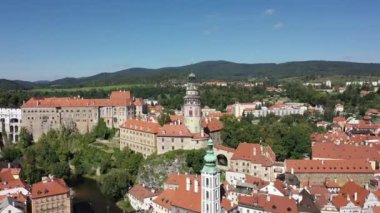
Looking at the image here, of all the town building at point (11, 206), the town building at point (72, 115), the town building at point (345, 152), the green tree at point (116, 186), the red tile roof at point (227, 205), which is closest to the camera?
the town building at point (11, 206)

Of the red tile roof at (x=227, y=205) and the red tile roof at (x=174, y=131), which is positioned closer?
the red tile roof at (x=227, y=205)

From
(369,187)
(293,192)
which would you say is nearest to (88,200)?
(293,192)

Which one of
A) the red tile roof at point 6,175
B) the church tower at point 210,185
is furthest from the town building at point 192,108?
the red tile roof at point 6,175

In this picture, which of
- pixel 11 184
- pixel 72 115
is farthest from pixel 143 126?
pixel 72 115

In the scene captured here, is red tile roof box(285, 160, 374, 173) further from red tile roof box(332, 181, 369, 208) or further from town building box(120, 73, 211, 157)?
town building box(120, 73, 211, 157)

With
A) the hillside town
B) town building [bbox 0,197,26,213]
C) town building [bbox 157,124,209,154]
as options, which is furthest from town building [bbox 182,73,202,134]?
town building [bbox 0,197,26,213]

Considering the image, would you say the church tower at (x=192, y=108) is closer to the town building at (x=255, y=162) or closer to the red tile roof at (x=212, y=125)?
the red tile roof at (x=212, y=125)

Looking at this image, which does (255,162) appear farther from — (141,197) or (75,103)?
(75,103)

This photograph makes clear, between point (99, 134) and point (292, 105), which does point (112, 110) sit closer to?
point (99, 134)
